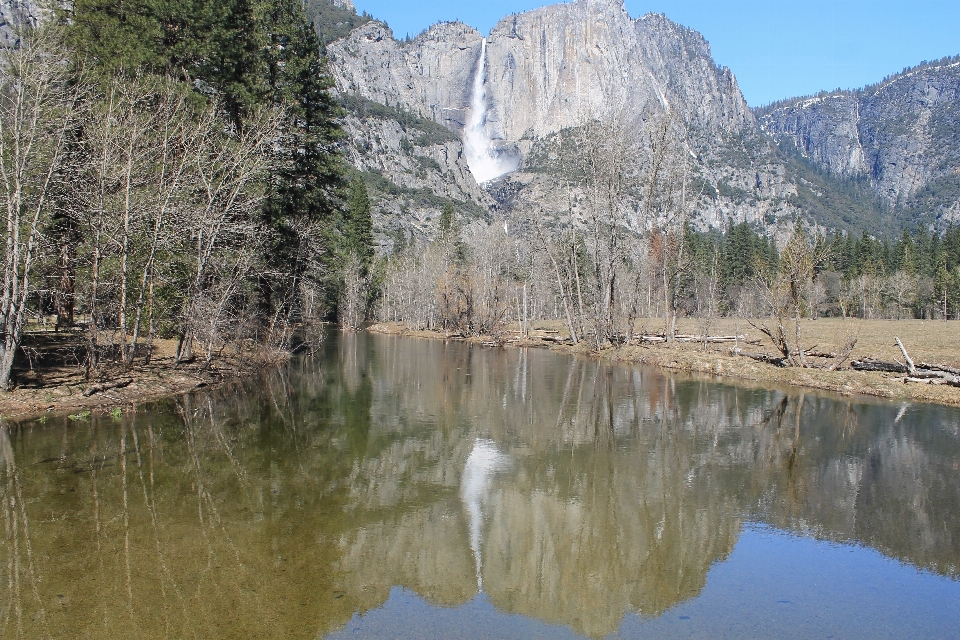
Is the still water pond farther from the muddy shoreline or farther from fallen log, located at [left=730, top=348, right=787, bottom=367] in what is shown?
Result: fallen log, located at [left=730, top=348, right=787, bottom=367]

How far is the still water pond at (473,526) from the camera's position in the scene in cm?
647

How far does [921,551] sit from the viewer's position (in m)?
8.48

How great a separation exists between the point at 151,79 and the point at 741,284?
306ft

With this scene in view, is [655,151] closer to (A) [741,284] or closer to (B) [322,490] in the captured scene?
(B) [322,490]

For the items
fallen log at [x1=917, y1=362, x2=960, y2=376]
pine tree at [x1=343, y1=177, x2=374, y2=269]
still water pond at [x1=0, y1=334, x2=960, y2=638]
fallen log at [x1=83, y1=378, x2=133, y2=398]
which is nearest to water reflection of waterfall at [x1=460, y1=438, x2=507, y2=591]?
still water pond at [x1=0, y1=334, x2=960, y2=638]

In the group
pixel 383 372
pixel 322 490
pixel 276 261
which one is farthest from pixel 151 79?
pixel 322 490

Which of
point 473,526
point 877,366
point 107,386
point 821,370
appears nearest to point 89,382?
point 107,386

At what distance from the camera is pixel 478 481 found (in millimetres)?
11117

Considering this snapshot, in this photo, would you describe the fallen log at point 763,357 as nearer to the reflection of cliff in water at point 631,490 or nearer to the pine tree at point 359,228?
the reflection of cliff in water at point 631,490

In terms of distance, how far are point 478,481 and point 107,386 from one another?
12.1 meters

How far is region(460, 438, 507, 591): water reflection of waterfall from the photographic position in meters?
8.47

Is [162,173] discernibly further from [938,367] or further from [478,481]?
[938,367]

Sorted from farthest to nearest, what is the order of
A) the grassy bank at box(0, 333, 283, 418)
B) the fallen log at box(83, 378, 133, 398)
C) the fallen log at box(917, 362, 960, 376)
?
the fallen log at box(917, 362, 960, 376)
the fallen log at box(83, 378, 133, 398)
the grassy bank at box(0, 333, 283, 418)

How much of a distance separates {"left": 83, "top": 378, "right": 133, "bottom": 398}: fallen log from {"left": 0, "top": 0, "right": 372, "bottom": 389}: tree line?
2.09ft
